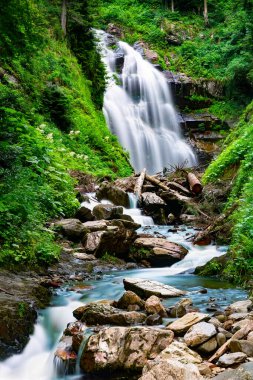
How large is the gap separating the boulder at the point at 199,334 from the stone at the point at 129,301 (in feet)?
3.97

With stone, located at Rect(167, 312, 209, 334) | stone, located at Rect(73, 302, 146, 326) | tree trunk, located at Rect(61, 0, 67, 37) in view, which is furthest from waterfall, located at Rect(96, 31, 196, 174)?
stone, located at Rect(167, 312, 209, 334)

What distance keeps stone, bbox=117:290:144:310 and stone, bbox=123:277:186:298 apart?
420 mm

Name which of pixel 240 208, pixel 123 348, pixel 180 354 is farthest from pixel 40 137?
pixel 180 354

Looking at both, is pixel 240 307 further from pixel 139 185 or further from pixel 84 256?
pixel 139 185

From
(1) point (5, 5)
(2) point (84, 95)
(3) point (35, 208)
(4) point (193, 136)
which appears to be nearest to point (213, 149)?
(4) point (193, 136)

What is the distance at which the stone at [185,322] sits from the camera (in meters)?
4.80

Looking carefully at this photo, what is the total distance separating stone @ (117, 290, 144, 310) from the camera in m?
5.81

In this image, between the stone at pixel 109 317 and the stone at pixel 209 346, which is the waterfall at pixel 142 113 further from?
the stone at pixel 209 346

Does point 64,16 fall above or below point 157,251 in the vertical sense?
above

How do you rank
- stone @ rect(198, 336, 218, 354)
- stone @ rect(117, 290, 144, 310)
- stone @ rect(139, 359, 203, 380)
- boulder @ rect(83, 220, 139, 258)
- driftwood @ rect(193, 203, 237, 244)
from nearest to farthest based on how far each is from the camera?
stone @ rect(139, 359, 203, 380)
stone @ rect(198, 336, 218, 354)
stone @ rect(117, 290, 144, 310)
boulder @ rect(83, 220, 139, 258)
driftwood @ rect(193, 203, 237, 244)

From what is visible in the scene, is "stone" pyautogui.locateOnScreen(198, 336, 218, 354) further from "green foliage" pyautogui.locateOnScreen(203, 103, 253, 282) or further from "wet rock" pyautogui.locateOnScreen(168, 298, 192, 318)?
"green foliage" pyautogui.locateOnScreen(203, 103, 253, 282)

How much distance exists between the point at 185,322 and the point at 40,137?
8640mm

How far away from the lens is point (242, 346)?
4.16 meters

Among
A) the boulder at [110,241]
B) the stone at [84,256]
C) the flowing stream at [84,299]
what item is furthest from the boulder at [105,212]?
the stone at [84,256]
